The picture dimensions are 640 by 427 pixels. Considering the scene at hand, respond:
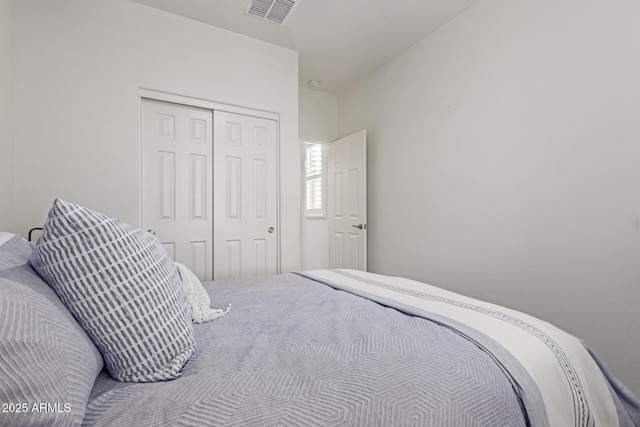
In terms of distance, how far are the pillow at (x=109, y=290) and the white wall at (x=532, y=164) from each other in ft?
7.42

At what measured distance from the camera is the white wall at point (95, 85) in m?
2.18

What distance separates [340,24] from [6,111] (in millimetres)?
2577

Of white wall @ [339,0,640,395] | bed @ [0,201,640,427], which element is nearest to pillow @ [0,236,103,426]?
bed @ [0,201,640,427]

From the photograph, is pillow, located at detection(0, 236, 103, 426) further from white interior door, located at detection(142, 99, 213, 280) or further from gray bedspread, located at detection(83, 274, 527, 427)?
white interior door, located at detection(142, 99, 213, 280)

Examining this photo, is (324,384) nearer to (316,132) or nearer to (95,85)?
(95,85)

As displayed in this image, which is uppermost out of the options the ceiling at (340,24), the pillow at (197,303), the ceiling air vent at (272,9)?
the ceiling at (340,24)

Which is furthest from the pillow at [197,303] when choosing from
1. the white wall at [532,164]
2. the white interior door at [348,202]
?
the white interior door at [348,202]

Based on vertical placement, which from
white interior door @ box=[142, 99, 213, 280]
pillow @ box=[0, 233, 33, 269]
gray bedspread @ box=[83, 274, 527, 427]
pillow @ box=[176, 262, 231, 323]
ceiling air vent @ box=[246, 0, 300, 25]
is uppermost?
ceiling air vent @ box=[246, 0, 300, 25]

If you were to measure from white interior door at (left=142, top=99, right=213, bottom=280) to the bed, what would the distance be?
1567 mm

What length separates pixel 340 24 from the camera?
2822mm

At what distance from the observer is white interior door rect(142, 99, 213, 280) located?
103 inches

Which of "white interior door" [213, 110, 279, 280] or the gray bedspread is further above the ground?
"white interior door" [213, 110, 279, 280]

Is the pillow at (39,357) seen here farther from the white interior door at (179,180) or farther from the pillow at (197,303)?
the white interior door at (179,180)

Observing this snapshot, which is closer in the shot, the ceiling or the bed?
the bed
